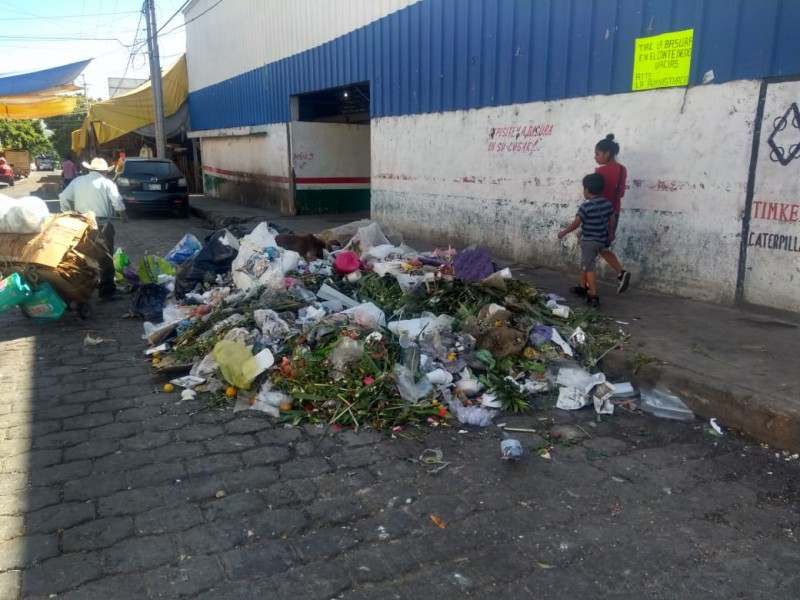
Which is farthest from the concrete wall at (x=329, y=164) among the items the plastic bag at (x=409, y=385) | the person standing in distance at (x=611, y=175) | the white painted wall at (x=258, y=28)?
the plastic bag at (x=409, y=385)

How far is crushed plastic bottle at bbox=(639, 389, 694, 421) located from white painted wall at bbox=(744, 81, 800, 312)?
1.99m

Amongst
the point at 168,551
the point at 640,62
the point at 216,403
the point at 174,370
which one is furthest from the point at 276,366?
the point at 640,62

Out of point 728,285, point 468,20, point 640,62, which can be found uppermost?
point 468,20

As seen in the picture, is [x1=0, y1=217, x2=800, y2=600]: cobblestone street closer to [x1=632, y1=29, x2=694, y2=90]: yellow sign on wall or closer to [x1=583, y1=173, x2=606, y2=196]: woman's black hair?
[x1=583, y1=173, x2=606, y2=196]: woman's black hair

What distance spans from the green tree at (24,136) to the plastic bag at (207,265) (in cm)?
4366

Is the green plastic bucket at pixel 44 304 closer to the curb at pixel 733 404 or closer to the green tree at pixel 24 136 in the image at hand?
the curb at pixel 733 404

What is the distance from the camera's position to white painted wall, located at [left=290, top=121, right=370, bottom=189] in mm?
14742

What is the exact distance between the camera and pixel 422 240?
10281 millimetres

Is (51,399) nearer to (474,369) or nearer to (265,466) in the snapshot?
(265,466)

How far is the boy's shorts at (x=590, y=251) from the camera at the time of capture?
5.73 m

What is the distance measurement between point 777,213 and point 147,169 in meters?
14.9

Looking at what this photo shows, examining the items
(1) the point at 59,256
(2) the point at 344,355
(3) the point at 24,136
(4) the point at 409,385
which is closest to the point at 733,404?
(4) the point at 409,385

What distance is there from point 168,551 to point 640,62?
241 inches

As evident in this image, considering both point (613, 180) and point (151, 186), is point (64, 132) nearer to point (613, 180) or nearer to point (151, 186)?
point (151, 186)
